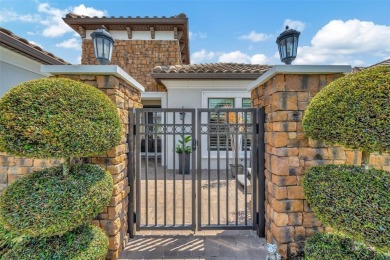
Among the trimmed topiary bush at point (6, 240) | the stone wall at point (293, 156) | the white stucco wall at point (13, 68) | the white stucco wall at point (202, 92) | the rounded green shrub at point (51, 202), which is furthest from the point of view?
the white stucco wall at point (202, 92)

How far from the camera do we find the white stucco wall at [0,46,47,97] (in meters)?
4.02

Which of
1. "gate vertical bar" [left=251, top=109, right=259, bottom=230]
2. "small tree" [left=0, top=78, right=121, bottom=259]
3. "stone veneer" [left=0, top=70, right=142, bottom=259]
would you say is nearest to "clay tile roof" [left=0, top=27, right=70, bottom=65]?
"stone veneer" [left=0, top=70, right=142, bottom=259]

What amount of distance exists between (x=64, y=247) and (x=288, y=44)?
3674 mm

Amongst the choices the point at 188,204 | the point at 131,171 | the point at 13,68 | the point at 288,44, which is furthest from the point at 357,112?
the point at 13,68

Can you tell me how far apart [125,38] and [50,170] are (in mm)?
8769

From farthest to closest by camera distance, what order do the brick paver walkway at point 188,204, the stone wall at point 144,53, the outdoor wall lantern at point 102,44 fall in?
the stone wall at point 144,53
the brick paver walkway at point 188,204
the outdoor wall lantern at point 102,44

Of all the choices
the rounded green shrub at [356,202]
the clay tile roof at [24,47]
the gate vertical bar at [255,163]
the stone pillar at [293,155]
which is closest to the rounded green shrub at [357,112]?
the rounded green shrub at [356,202]

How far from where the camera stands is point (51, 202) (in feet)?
6.00

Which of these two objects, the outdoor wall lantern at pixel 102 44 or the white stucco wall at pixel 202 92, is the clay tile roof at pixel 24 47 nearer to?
the outdoor wall lantern at pixel 102 44

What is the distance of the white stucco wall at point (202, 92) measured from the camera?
277 inches

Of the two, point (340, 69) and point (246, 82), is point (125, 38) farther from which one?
point (340, 69)

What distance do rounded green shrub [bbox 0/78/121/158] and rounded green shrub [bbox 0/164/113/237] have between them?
345 mm

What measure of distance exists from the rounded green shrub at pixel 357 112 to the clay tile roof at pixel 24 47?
5048 mm

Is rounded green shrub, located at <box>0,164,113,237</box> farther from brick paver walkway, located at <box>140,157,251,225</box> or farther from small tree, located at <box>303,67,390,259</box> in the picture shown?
small tree, located at <box>303,67,390,259</box>
